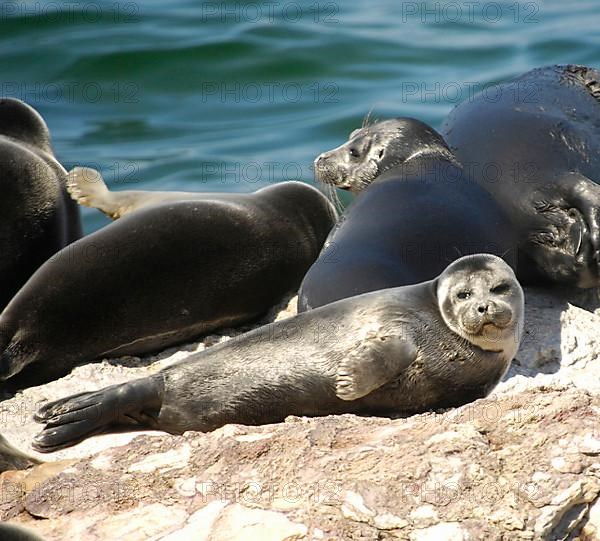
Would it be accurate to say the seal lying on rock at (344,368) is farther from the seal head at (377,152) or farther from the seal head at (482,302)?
the seal head at (377,152)

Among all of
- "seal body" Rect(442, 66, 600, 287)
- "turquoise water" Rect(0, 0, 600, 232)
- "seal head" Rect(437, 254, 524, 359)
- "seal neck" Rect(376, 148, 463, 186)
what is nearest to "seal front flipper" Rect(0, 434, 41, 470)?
"seal head" Rect(437, 254, 524, 359)

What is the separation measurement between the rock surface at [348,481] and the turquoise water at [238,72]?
21.2 ft

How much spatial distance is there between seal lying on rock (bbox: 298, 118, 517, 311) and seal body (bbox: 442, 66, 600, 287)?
19 cm

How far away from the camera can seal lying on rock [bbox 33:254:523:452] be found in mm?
4258

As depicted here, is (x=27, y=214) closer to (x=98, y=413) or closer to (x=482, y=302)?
(x=98, y=413)

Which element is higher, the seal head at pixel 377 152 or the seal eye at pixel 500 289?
the seal eye at pixel 500 289

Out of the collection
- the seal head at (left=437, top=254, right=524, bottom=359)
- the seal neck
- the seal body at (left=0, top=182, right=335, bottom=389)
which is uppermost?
the seal head at (left=437, top=254, right=524, bottom=359)

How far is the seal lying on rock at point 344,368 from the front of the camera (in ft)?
14.0

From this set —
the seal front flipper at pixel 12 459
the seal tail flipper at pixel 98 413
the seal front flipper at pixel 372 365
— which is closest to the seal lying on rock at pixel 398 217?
the seal front flipper at pixel 372 365

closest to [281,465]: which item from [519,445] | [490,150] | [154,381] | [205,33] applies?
[519,445]

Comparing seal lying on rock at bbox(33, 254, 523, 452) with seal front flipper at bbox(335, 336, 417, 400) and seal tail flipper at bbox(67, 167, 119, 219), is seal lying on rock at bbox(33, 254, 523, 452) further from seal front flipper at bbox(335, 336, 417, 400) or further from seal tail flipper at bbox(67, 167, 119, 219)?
seal tail flipper at bbox(67, 167, 119, 219)

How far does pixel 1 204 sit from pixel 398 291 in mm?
2044

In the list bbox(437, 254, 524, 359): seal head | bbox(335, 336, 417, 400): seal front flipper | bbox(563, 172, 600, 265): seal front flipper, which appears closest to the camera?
bbox(335, 336, 417, 400): seal front flipper

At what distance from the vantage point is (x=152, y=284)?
5.30 metres
